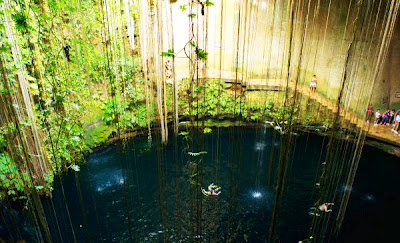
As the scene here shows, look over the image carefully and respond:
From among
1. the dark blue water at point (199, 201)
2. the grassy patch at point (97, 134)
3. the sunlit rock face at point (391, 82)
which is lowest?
the dark blue water at point (199, 201)

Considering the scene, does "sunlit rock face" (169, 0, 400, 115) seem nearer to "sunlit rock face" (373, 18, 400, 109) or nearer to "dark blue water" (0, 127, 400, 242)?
"sunlit rock face" (373, 18, 400, 109)

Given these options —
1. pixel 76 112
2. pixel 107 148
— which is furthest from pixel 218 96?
pixel 76 112

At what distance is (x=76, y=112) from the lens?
7.06 meters

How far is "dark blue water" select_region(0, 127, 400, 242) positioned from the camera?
516 centimetres

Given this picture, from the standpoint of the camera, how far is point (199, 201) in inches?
228

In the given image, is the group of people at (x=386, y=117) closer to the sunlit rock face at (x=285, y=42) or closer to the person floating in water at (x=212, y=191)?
the sunlit rock face at (x=285, y=42)

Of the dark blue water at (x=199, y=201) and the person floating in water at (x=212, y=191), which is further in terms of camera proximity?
the person floating in water at (x=212, y=191)

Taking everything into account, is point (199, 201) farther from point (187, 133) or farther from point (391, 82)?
point (391, 82)

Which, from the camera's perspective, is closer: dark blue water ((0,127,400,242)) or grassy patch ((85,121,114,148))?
dark blue water ((0,127,400,242))

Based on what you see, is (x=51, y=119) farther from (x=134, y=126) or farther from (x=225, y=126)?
(x=225, y=126)

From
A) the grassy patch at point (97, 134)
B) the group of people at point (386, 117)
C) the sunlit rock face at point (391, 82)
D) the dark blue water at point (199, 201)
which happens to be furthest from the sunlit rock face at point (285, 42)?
the grassy patch at point (97, 134)

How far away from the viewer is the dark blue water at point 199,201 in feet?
16.9

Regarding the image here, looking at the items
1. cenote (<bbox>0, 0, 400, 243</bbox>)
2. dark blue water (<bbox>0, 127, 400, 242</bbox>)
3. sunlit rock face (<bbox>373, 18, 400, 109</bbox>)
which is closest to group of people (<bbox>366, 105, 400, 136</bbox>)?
cenote (<bbox>0, 0, 400, 243</bbox>)

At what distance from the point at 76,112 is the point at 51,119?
1233 millimetres
